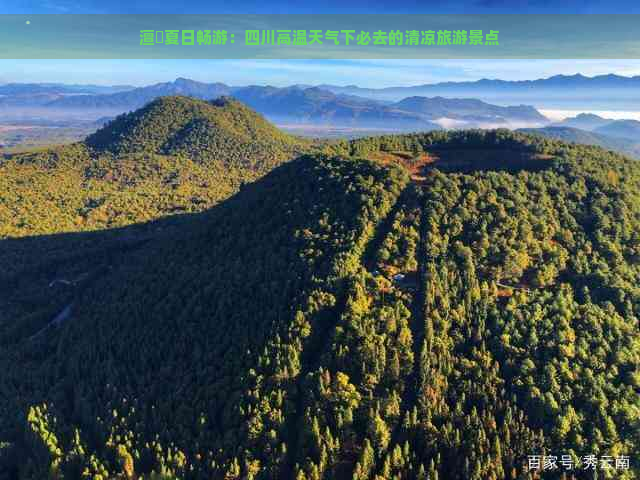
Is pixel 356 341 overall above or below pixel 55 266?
above

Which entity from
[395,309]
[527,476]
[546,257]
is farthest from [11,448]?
[546,257]

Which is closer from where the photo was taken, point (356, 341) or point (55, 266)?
point (356, 341)

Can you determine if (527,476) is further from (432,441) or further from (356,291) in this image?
(356,291)

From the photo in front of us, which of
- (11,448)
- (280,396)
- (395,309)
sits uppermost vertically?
(395,309)

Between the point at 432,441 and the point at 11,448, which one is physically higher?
the point at 432,441

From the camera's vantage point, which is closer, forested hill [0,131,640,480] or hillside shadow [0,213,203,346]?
forested hill [0,131,640,480]

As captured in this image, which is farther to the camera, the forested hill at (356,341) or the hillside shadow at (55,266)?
the hillside shadow at (55,266)

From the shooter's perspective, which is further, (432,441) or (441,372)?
(441,372)

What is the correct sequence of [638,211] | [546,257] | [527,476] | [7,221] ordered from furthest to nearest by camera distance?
[7,221] < [638,211] < [546,257] < [527,476]
